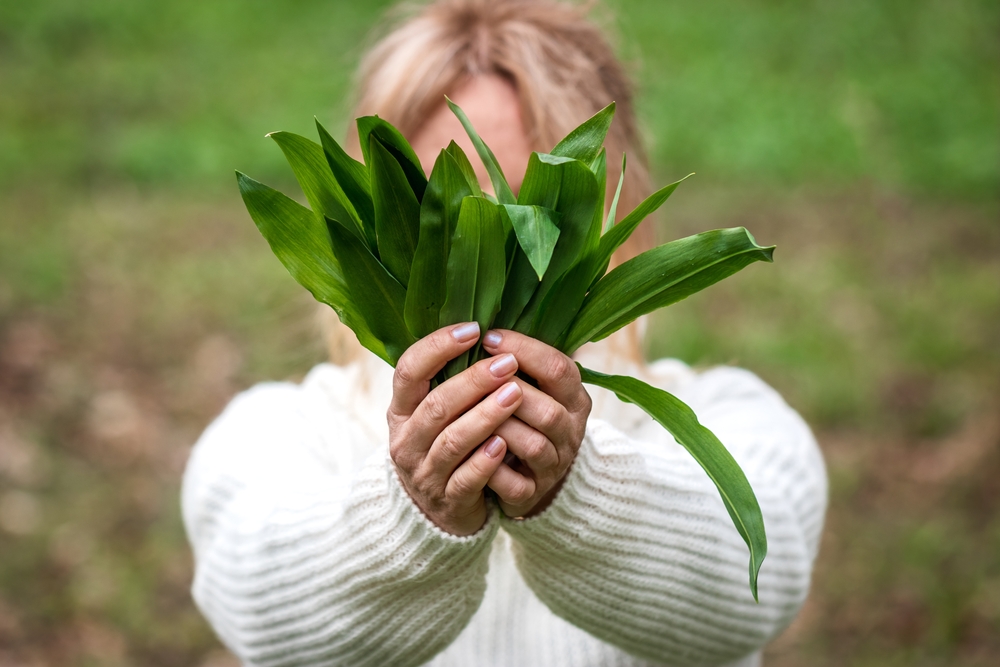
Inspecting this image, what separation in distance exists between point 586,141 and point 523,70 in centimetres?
59

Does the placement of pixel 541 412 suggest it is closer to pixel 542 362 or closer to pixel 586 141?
pixel 542 362

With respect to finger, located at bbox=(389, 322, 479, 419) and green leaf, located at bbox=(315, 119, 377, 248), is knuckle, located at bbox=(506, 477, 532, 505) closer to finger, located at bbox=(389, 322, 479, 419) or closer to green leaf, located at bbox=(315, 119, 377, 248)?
finger, located at bbox=(389, 322, 479, 419)

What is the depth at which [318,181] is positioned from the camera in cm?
98

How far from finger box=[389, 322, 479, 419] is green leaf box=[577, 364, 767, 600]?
175 mm

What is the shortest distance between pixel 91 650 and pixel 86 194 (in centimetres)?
283

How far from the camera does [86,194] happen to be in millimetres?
4785

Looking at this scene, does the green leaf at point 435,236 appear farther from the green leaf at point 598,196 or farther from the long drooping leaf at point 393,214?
the green leaf at point 598,196

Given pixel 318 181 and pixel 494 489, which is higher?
pixel 318 181

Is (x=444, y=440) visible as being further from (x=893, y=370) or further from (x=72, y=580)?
(x=893, y=370)

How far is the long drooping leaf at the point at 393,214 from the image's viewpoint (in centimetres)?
93

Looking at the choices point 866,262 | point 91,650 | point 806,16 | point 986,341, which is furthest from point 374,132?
point 806,16

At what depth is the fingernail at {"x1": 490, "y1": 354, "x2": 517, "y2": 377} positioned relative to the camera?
3.13 ft

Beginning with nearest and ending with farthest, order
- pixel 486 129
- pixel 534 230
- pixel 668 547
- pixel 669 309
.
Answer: pixel 534 230 < pixel 668 547 < pixel 486 129 < pixel 669 309

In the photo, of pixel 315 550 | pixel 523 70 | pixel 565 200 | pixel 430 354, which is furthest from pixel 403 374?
pixel 523 70
